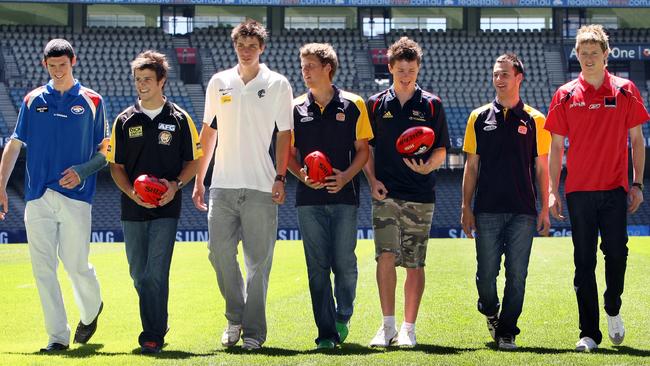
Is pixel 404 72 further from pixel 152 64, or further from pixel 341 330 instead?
pixel 341 330

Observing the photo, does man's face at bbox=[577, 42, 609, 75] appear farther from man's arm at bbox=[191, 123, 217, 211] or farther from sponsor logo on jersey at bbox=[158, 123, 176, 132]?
sponsor logo on jersey at bbox=[158, 123, 176, 132]

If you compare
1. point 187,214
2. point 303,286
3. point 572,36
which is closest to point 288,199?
point 187,214

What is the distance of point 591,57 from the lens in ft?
22.7

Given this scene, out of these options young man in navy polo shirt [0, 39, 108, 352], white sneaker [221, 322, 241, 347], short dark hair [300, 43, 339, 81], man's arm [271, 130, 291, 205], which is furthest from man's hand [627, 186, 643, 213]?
young man in navy polo shirt [0, 39, 108, 352]

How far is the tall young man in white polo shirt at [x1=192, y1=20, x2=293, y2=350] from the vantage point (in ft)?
22.4

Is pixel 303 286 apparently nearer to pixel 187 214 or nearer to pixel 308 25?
pixel 187 214

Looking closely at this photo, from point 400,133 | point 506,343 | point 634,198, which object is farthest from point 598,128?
point 506,343

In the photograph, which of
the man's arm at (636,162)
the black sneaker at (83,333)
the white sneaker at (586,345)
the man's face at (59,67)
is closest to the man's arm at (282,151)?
the man's face at (59,67)

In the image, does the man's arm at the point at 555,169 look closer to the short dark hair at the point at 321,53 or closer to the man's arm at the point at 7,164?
the short dark hair at the point at 321,53

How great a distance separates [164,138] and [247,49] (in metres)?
0.85

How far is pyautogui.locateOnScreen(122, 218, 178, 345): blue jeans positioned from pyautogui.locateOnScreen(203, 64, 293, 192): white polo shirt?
0.51 meters

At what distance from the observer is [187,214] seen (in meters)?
36.8

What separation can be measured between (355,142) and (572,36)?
37901 mm

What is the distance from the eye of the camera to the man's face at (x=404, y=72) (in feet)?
23.0
